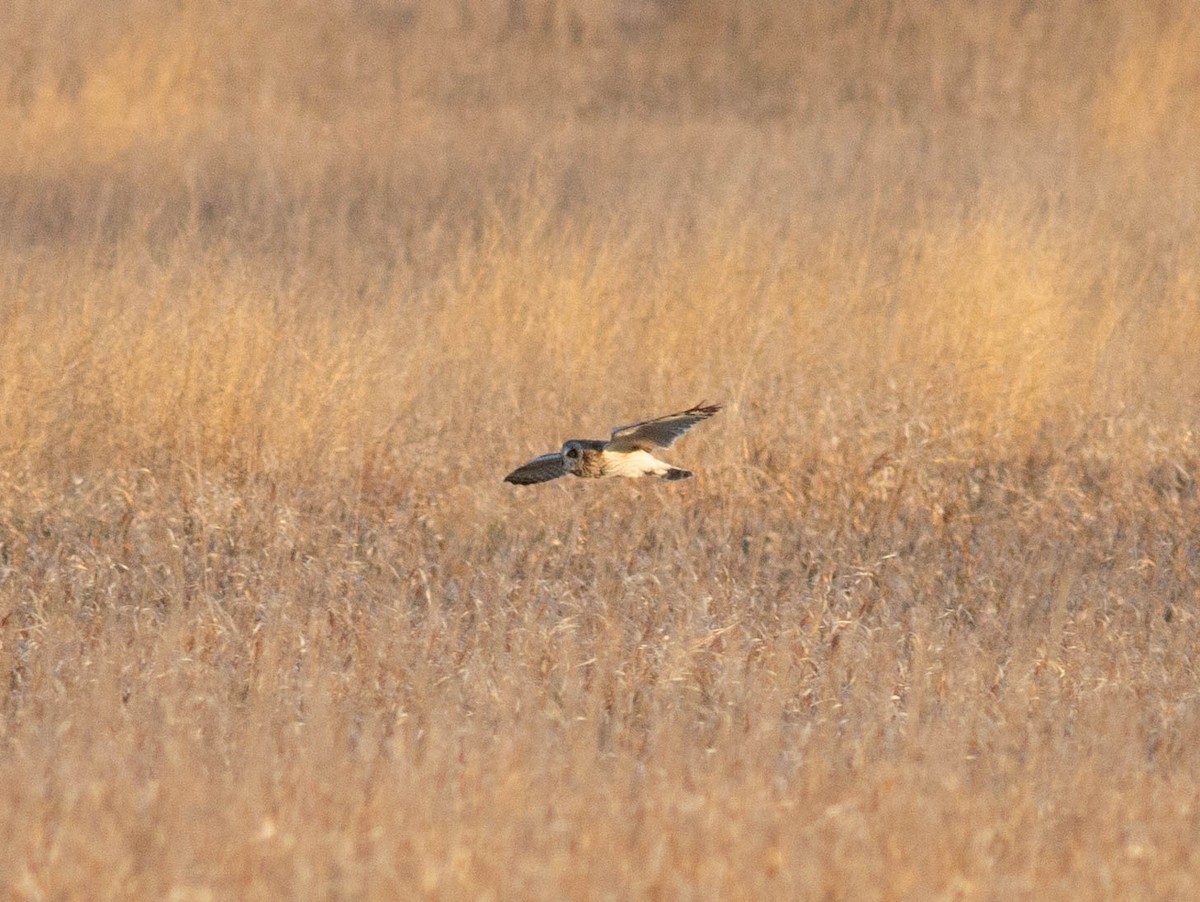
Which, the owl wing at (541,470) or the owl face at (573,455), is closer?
the owl face at (573,455)

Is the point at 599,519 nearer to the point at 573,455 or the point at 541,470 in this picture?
the point at 541,470

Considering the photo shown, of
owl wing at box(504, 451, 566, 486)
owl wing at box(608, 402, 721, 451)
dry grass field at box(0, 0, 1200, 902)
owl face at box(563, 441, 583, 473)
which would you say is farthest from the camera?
owl wing at box(504, 451, 566, 486)

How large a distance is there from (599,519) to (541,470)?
88 centimetres

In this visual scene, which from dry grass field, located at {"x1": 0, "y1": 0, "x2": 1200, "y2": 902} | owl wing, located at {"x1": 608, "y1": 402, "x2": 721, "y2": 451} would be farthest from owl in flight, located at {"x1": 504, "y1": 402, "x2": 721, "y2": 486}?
dry grass field, located at {"x1": 0, "y1": 0, "x2": 1200, "y2": 902}

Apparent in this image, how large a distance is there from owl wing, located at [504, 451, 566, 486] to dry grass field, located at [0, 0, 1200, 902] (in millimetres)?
354

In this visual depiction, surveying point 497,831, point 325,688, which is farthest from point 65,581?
point 497,831

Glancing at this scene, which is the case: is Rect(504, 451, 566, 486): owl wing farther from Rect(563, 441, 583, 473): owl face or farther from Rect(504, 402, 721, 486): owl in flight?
Rect(563, 441, 583, 473): owl face

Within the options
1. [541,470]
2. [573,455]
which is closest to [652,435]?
[573,455]

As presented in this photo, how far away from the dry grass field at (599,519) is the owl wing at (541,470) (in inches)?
13.9

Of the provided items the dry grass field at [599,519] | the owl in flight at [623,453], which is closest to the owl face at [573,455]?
the owl in flight at [623,453]

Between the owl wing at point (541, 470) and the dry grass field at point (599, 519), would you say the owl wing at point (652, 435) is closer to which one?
the owl wing at point (541, 470)

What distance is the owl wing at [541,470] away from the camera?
505cm

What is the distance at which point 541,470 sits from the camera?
5.10 metres

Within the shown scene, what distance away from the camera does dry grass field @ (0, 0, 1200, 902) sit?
325 centimetres
